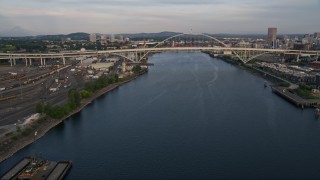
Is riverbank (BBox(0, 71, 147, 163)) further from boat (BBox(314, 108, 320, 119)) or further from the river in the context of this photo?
boat (BBox(314, 108, 320, 119))

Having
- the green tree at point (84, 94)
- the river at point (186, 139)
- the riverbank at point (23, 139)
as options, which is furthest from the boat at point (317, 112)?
the green tree at point (84, 94)

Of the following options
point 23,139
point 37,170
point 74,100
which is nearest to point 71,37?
point 74,100

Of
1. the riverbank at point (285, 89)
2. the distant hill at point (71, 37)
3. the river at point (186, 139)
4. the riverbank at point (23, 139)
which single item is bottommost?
the river at point (186, 139)

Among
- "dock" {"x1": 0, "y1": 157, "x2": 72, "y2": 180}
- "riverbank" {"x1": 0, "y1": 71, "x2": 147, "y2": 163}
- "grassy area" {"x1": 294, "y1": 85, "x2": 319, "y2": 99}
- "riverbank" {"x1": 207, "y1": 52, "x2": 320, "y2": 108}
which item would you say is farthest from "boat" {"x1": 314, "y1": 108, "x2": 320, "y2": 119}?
"dock" {"x1": 0, "y1": 157, "x2": 72, "y2": 180}

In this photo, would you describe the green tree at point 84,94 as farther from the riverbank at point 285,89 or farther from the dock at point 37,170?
the riverbank at point 285,89

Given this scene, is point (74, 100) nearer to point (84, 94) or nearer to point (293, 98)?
point (84, 94)

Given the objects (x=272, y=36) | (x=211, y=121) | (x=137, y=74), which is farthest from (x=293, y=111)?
(x=272, y=36)
